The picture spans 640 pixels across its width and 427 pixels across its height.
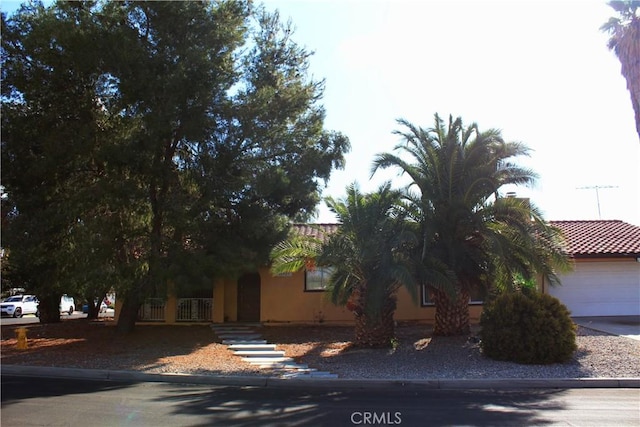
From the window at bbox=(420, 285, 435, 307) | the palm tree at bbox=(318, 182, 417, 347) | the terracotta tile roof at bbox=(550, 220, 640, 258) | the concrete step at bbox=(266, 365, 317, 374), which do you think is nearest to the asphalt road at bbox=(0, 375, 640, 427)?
the concrete step at bbox=(266, 365, 317, 374)

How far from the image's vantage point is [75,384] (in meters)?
10.9

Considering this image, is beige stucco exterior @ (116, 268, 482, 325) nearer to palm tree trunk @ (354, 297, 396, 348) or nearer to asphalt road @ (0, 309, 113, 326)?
palm tree trunk @ (354, 297, 396, 348)

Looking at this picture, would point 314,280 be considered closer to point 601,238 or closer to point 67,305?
point 601,238

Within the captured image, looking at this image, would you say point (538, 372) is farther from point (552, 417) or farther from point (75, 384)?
point (75, 384)

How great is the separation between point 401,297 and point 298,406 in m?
12.7

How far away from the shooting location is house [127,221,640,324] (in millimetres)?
20672

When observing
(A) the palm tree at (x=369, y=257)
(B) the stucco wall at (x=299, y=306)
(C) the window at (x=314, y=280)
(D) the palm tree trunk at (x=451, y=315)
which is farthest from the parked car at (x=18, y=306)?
(D) the palm tree trunk at (x=451, y=315)

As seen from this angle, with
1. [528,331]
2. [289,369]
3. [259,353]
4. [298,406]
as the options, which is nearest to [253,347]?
[259,353]

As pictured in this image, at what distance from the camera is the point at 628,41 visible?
1518 cm

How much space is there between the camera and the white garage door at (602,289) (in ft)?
67.9

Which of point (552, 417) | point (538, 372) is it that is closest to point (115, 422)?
point (552, 417)

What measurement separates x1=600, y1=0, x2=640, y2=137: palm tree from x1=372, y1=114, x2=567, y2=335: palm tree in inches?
139

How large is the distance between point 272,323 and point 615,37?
14.9 metres

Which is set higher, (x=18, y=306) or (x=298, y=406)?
(x=18, y=306)
